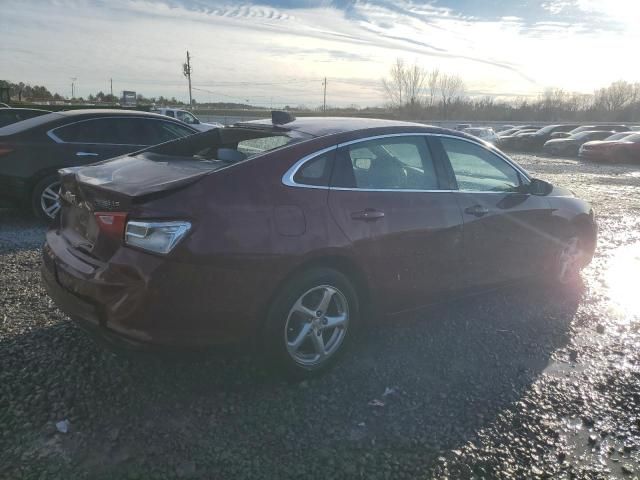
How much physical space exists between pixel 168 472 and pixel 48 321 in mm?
1977

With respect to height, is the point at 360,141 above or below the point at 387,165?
above

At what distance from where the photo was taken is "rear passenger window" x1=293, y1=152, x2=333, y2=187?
122 inches

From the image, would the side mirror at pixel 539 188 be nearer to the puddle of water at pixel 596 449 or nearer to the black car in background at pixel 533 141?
the puddle of water at pixel 596 449

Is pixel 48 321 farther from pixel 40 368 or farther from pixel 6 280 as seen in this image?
pixel 6 280

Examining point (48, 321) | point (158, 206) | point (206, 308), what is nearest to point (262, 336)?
point (206, 308)

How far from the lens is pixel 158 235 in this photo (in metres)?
2.62

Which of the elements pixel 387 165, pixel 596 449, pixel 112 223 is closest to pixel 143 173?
pixel 112 223

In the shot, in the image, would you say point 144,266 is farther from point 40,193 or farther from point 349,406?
point 40,193

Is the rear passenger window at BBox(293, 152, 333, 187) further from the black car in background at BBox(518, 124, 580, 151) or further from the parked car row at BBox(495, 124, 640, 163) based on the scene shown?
the black car in background at BBox(518, 124, 580, 151)

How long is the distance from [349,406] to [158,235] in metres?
1.48

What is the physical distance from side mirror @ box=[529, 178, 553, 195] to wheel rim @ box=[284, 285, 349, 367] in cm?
230

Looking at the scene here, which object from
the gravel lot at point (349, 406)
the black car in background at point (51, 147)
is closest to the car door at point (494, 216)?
the gravel lot at point (349, 406)

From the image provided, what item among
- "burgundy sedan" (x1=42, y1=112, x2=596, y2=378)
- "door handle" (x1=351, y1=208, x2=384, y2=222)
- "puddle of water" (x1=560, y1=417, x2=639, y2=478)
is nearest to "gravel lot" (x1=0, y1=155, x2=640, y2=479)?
"puddle of water" (x1=560, y1=417, x2=639, y2=478)

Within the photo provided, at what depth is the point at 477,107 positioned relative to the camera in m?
81.9
